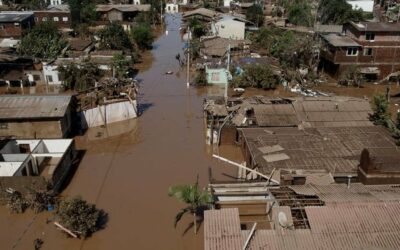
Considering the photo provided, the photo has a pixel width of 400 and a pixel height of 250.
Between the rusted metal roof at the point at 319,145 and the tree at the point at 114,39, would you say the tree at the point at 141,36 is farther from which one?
the rusted metal roof at the point at 319,145

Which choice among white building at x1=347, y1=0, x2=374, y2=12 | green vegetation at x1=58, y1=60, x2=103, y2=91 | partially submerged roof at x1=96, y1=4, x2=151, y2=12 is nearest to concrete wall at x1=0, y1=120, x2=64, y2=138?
green vegetation at x1=58, y1=60, x2=103, y2=91

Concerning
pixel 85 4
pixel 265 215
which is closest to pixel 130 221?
pixel 265 215

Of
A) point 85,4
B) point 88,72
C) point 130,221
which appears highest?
point 85,4

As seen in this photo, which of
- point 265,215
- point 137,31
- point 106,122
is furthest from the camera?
point 137,31

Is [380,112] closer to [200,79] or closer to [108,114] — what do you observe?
[200,79]

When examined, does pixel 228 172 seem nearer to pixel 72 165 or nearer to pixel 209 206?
pixel 209 206

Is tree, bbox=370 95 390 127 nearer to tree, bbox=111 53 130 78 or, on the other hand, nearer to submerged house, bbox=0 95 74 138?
submerged house, bbox=0 95 74 138

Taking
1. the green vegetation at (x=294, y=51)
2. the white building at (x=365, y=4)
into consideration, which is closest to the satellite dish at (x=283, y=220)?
the green vegetation at (x=294, y=51)

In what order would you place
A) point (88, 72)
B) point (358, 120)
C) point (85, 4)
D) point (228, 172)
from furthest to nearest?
point (85, 4)
point (88, 72)
point (358, 120)
point (228, 172)
